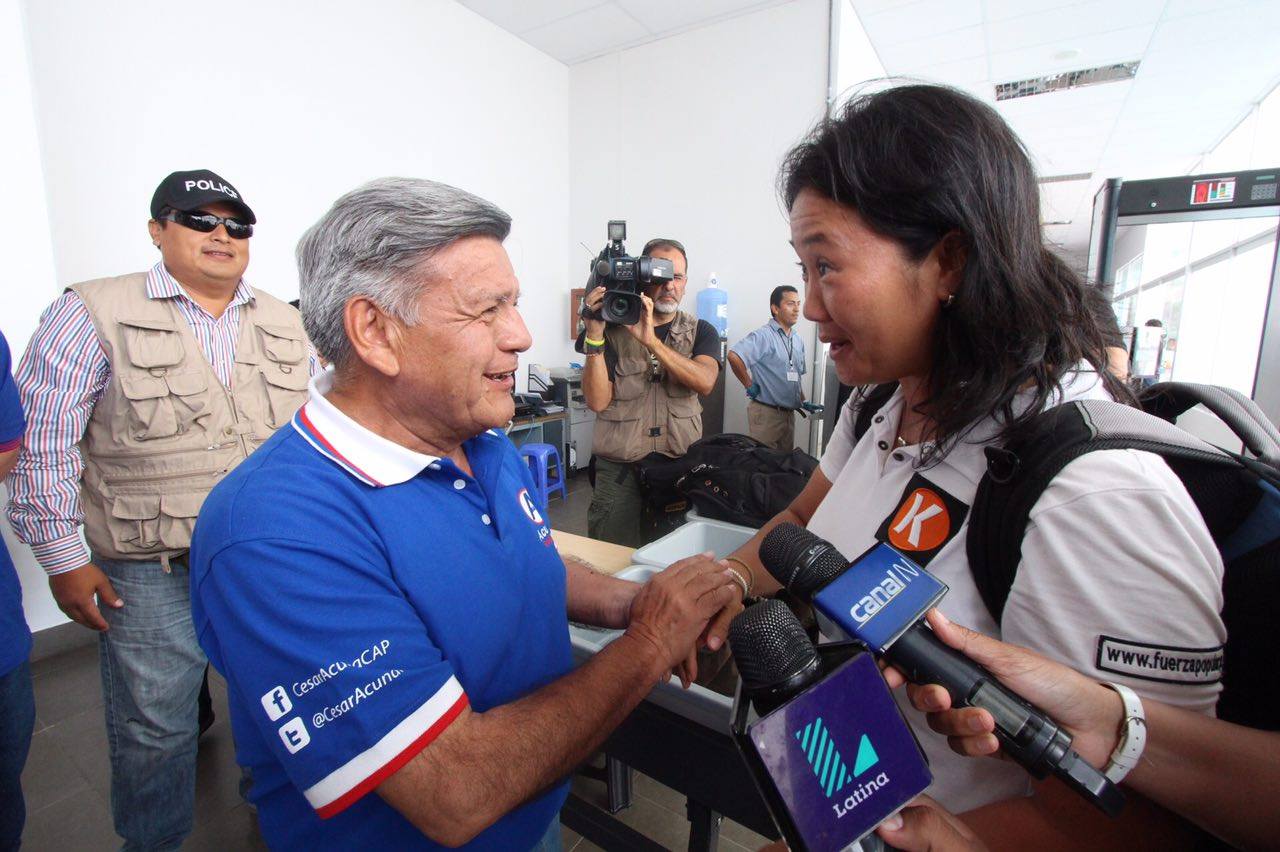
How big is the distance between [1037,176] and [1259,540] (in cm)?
49

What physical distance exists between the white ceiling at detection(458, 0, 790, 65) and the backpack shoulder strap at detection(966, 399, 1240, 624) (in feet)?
15.1

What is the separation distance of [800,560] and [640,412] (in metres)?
1.85

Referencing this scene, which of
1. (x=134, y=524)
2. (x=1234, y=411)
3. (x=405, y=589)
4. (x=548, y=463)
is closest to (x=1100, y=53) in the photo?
(x=548, y=463)

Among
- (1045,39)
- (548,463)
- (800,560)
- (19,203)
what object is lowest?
(548,463)

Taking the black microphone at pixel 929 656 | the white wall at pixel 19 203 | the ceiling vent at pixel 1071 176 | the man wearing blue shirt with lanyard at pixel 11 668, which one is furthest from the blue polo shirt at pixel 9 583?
the ceiling vent at pixel 1071 176

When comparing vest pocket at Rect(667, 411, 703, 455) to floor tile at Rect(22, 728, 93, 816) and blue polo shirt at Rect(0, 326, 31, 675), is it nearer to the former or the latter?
blue polo shirt at Rect(0, 326, 31, 675)

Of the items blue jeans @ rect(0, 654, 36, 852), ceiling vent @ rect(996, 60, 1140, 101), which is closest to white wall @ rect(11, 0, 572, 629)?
blue jeans @ rect(0, 654, 36, 852)

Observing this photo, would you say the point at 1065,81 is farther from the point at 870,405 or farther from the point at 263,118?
the point at 263,118

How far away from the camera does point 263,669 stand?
2.14 ft

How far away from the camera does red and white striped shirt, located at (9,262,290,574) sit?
1.47 meters

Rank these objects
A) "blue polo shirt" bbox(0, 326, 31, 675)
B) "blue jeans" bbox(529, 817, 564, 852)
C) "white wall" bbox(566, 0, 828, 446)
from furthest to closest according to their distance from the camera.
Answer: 1. "white wall" bbox(566, 0, 828, 446)
2. "blue polo shirt" bbox(0, 326, 31, 675)
3. "blue jeans" bbox(529, 817, 564, 852)

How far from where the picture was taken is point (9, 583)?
133cm

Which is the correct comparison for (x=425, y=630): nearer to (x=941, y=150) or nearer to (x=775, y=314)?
(x=941, y=150)

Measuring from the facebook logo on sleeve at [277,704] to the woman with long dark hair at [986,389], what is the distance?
2.42 feet
